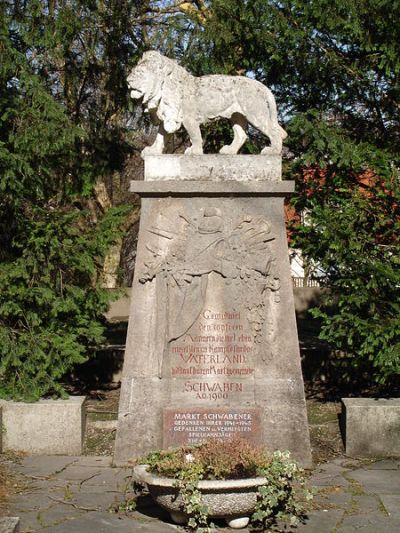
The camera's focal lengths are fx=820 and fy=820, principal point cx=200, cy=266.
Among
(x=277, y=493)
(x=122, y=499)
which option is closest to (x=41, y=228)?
(x=122, y=499)

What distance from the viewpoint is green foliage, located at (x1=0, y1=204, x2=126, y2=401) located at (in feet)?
28.0

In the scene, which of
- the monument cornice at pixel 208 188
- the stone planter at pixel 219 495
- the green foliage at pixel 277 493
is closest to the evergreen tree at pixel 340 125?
the monument cornice at pixel 208 188

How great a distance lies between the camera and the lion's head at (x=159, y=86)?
747cm

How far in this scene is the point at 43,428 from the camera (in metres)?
8.01

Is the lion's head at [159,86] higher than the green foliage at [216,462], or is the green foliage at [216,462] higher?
the lion's head at [159,86]

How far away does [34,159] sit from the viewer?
9.19m

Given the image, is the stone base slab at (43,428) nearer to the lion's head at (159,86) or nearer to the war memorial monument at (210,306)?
the war memorial monument at (210,306)

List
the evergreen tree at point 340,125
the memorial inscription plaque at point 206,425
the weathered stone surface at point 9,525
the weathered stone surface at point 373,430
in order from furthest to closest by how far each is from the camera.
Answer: the evergreen tree at point 340,125 → the weathered stone surface at point 373,430 → the memorial inscription plaque at point 206,425 → the weathered stone surface at point 9,525

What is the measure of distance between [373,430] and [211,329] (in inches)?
76.3

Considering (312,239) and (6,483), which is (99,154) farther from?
(6,483)

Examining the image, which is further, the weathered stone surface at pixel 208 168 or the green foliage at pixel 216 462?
the weathered stone surface at pixel 208 168

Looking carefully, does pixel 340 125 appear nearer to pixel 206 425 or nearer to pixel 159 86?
pixel 159 86

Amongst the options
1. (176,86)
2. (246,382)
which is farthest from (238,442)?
(176,86)

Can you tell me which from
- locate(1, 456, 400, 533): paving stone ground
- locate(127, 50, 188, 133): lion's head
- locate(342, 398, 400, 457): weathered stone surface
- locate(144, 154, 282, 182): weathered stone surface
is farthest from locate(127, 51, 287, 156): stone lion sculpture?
locate(1, 456, 400, 533): paving stone ground
